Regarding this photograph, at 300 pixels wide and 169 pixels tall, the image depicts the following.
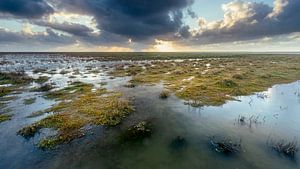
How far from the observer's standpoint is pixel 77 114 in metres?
20.5

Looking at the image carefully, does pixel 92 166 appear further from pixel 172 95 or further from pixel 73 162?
pixel 172 95

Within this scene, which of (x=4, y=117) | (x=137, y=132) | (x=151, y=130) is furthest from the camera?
(x=4, y=117)

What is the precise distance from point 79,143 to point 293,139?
16212 mm

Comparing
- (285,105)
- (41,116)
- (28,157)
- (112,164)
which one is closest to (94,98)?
(41,116)

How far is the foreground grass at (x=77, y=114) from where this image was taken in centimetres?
1605

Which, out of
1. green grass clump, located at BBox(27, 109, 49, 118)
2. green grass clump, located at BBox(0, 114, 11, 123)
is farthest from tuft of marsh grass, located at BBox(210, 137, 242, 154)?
green grass clump, located at BBox(0, 114, 11, 123)

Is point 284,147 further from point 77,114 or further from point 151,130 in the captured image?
point 77,114

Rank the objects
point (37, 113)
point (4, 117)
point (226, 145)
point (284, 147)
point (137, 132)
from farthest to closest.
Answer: point (37, 113), point (4, 117), point (137, 132), point (226, 145), point (284, 147)

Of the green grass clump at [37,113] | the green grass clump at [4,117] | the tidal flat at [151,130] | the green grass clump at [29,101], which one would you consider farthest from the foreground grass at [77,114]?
the green grass clump at [4,117]

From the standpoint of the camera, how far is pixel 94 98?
26781mm

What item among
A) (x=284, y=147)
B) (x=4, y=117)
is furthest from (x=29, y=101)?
(x=284, y=147)

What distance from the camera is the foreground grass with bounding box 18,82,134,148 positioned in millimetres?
16047

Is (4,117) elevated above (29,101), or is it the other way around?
(4,117)

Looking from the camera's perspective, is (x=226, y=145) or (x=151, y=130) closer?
(x=226, y=145)
